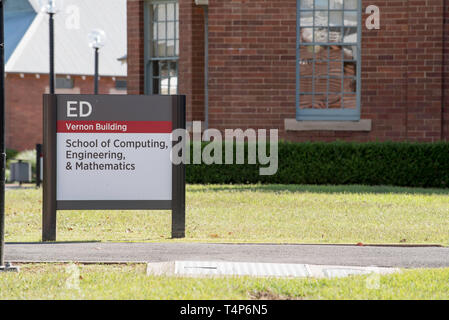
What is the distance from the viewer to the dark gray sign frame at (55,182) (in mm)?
9969

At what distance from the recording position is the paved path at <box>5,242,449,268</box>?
843 cm

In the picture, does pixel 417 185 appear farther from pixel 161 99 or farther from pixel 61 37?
pixel 61 37

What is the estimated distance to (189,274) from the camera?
743 cm

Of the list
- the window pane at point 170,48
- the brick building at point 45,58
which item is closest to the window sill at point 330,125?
the window pane at point 170,48

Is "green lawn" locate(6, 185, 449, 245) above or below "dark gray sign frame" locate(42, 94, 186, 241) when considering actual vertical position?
below

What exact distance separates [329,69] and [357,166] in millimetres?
2870

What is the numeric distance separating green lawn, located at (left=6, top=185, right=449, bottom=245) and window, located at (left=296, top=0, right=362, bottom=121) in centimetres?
353

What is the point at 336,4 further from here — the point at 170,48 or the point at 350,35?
the point at 170,48

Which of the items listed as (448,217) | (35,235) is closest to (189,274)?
(35,235)

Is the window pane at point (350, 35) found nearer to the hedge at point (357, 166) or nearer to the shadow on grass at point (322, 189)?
the hedge at point (357, 166)

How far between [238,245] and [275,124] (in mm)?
9776

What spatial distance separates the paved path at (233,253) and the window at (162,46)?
11919mm

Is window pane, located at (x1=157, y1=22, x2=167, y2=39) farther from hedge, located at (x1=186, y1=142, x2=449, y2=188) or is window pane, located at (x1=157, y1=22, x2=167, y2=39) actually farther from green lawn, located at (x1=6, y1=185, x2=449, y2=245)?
green lawn, located at (x1=6, y1=185, x2=449, y2=245)

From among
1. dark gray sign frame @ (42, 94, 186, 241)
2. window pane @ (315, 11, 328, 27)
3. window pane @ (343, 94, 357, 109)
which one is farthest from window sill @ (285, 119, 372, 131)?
dark gray sign frame @ (42, 94, 186, 241)
